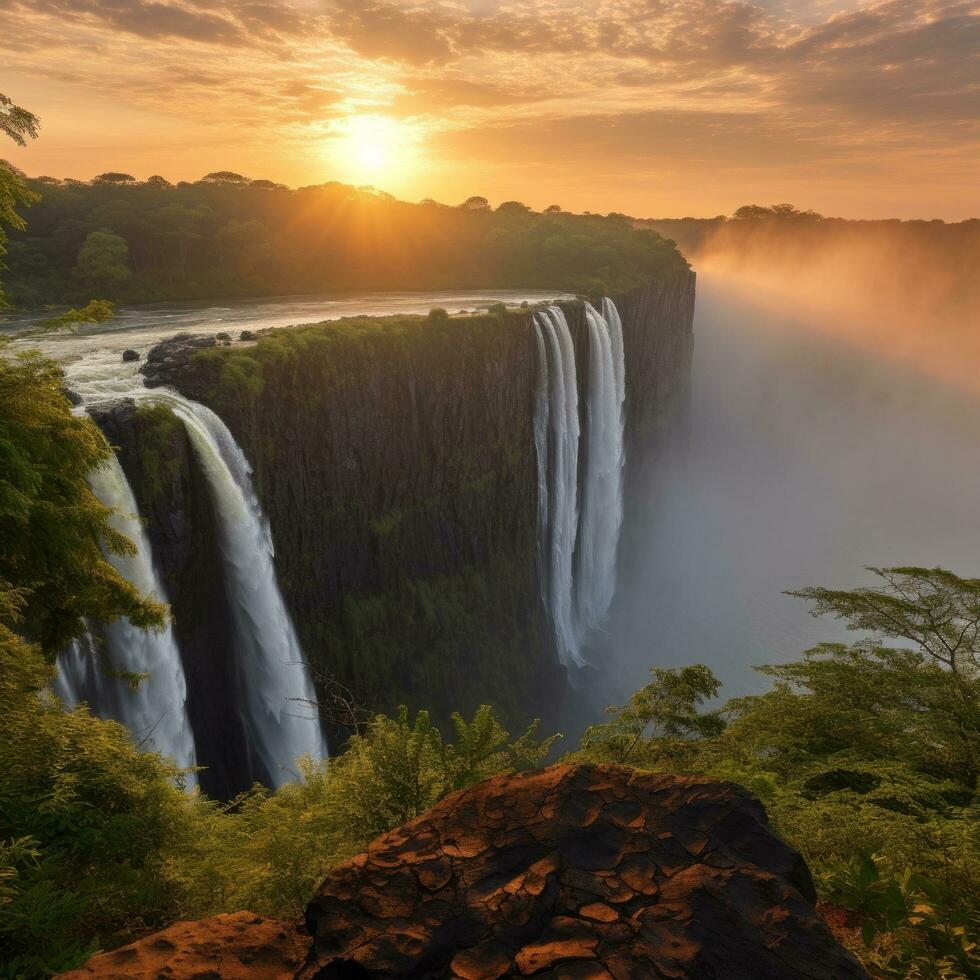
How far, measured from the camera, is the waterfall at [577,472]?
33.3 meters

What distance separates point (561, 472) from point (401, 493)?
11587mm

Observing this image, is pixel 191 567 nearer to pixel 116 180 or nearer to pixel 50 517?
pixel 50 517

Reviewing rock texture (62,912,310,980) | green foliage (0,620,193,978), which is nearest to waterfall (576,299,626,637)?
green foliage (0,620,193,978)

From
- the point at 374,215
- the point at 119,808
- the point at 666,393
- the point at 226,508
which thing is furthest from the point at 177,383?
the point at 374,215

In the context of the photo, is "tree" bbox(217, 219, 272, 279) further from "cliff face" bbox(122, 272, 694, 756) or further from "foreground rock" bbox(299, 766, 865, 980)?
"foreground rock" bbox(299, 766, 865, 980)

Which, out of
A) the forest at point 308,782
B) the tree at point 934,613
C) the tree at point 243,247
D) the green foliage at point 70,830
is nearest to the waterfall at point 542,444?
the tree at point 934,613

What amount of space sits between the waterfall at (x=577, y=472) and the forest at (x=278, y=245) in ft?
24.1

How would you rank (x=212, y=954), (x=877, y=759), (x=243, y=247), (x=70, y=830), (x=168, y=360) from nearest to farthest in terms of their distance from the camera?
(x=212, y=954) < (x=70, y=830) < (x=877, y=759) < (x=168, y=360) < (x=243, y=247)

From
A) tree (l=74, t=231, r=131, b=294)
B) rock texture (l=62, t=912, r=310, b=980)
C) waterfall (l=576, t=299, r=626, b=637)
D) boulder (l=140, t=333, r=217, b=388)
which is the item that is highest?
tree (l=74, t=231, r=131, b=294)

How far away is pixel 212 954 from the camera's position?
13.5 ft

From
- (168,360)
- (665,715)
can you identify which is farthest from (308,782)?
(168,360)

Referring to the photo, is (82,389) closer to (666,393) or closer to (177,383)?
(177,383)

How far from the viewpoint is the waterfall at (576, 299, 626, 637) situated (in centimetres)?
3766

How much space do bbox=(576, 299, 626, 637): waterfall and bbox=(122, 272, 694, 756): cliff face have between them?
230 centimetres
